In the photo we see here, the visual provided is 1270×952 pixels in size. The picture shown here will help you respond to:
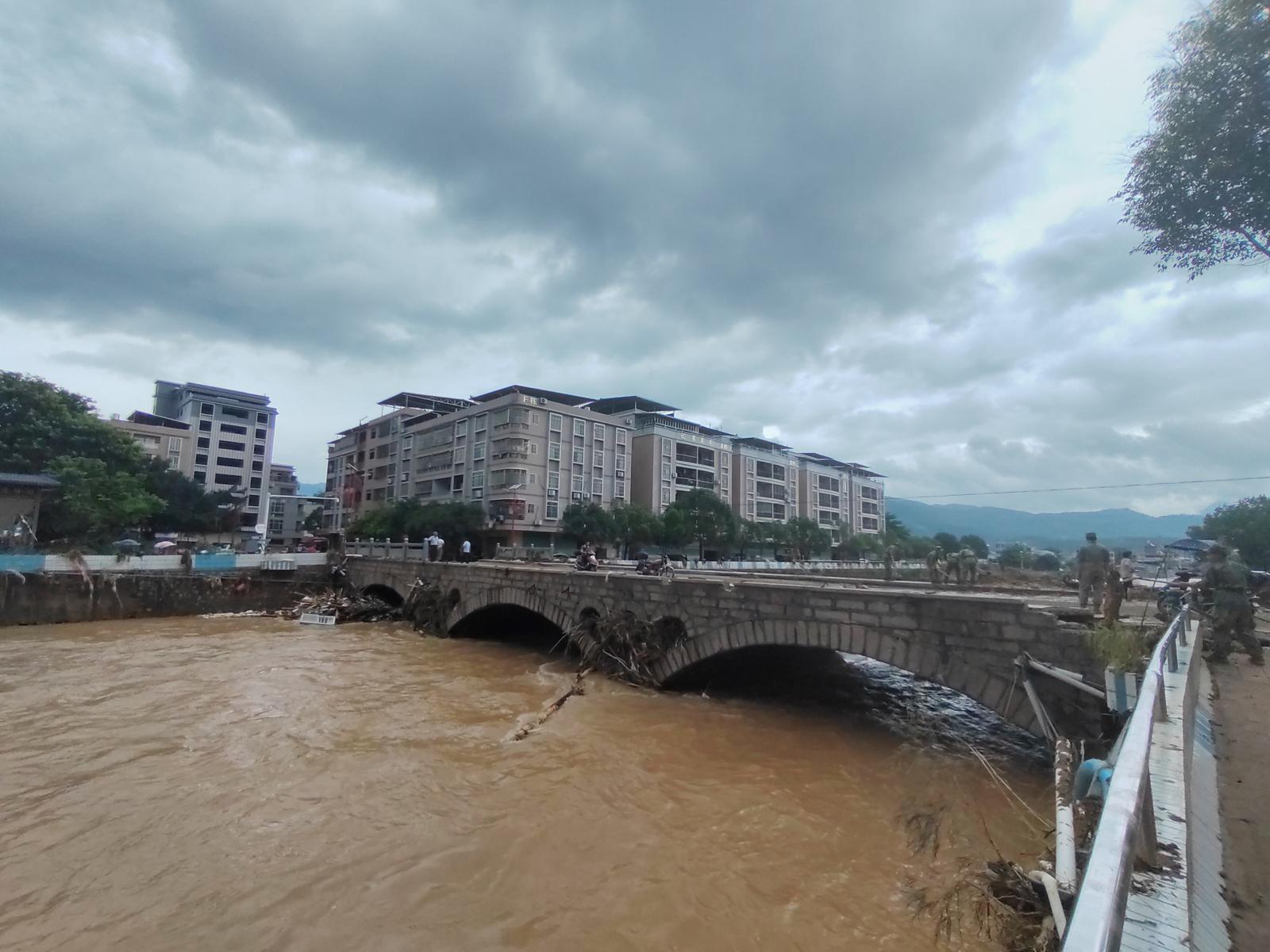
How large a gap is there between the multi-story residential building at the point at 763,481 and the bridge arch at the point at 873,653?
2038 inches

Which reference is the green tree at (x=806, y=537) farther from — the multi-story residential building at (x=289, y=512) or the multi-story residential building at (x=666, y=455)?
the multi-story residential building at (x=289, y=512)

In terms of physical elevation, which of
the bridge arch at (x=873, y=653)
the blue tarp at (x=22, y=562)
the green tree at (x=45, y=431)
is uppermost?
the green tree at (x=45, y=431)

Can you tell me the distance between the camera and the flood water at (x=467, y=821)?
5.06 meters

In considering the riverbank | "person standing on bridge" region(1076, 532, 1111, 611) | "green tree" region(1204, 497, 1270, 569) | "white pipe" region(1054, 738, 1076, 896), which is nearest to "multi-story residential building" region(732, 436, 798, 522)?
"green tree" region(1204, 497, 1270, 569)

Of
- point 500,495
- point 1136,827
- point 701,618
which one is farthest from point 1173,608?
point 500,495

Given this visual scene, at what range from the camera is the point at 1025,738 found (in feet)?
34.3

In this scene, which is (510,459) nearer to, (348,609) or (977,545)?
(348,609)

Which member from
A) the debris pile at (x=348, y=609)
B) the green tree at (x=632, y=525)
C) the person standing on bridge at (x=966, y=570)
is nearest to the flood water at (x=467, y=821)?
the person standing on bridge at (x=966, y=570)

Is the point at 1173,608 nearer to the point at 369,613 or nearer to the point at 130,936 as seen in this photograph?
the point at 130,936

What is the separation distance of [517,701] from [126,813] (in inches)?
241

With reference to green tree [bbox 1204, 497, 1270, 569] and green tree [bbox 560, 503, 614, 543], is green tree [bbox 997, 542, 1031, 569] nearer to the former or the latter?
green tree [bbox 1204, 497, 1270, 569]

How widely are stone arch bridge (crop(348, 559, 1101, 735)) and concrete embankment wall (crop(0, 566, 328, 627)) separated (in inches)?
700

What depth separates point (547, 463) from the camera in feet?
158

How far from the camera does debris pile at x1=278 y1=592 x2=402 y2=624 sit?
80.2ft
